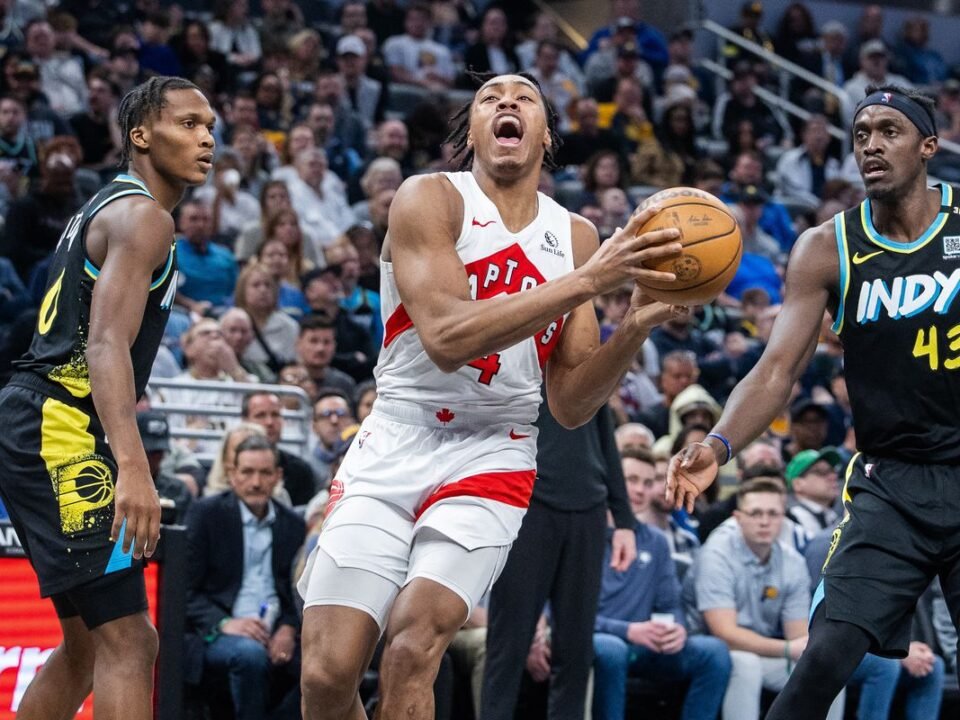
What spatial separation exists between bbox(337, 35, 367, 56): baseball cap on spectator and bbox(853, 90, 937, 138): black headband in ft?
34.9

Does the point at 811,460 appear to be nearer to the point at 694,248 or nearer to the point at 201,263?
the point at 201,263

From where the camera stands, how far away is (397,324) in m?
4.84

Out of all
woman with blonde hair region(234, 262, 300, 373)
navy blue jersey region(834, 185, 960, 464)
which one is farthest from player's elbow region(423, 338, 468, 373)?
woman with blonde hair region(234, 262, 300, 373)

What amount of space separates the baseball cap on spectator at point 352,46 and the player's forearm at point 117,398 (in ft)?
36.2

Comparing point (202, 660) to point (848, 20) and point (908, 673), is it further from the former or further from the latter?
point (848, 20)

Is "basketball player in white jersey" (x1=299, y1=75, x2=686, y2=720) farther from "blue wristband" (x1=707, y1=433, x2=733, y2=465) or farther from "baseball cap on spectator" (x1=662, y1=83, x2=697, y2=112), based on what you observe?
"baseball cap on spectator" (x1=662, y1=83, x2=697, y2=112)

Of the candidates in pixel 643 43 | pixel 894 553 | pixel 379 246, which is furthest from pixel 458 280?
pixel 643 43

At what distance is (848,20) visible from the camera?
66.8 feet

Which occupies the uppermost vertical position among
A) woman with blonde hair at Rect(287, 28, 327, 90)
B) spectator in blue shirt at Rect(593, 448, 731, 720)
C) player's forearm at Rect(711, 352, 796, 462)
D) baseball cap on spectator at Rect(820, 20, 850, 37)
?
baseball cap on spectator at Rect(820, 20, 850, 37)

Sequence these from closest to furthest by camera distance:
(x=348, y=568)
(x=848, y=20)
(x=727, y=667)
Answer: (x=348, y=568) → (x=727, y=667) → (x=848, y=20)

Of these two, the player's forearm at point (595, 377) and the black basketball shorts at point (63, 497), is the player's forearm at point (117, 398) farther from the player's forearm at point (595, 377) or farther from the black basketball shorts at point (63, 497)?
the player's forearm at point (595, 377)

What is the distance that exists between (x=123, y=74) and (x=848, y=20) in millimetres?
11005

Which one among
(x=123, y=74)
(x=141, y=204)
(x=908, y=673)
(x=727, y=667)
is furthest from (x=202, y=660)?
(x=123, y=74)

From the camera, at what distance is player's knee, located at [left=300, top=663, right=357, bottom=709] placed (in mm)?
4438
